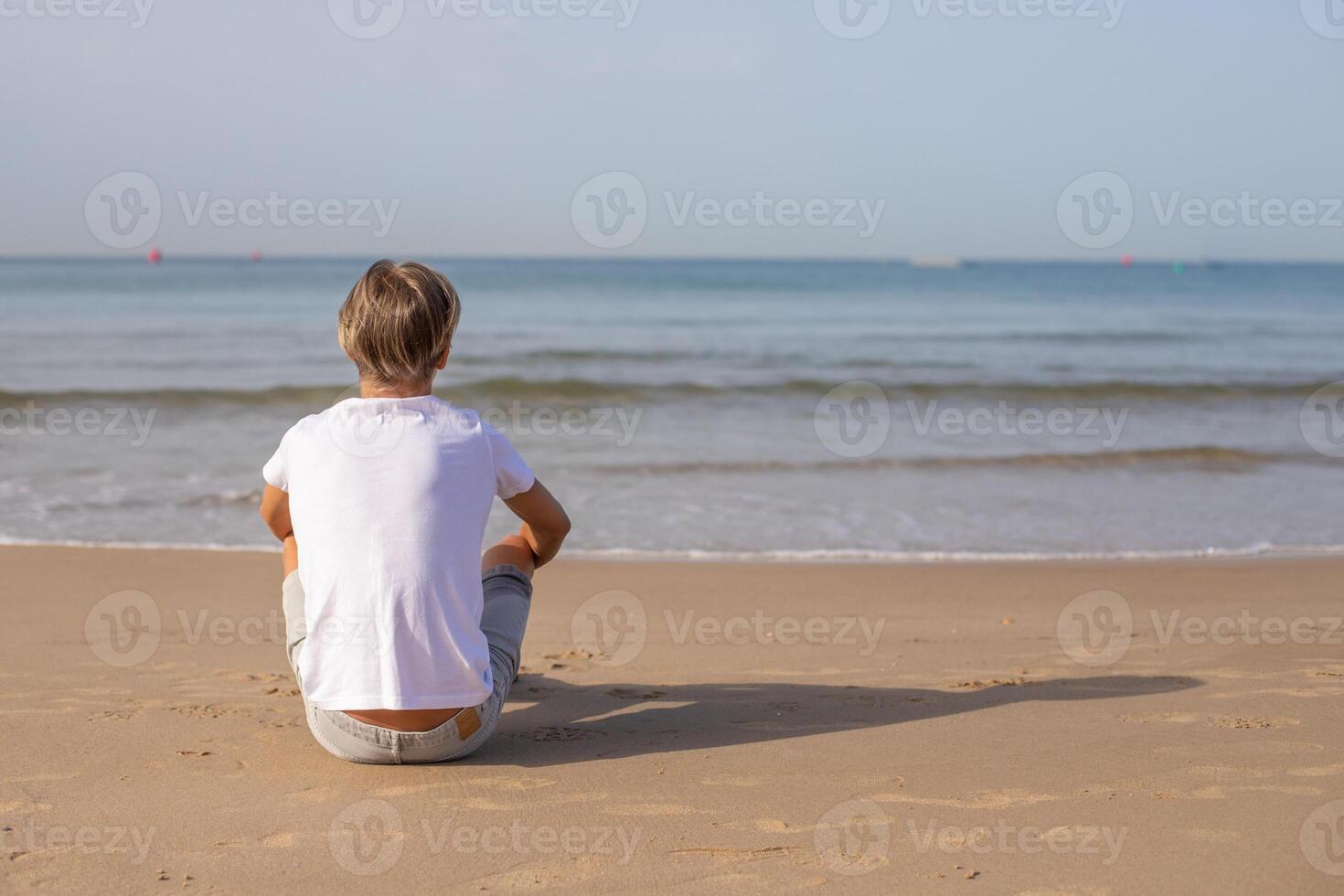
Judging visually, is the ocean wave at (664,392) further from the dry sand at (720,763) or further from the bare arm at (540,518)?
the bare arm at (540,518)

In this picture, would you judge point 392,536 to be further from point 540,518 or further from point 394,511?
point 540,518

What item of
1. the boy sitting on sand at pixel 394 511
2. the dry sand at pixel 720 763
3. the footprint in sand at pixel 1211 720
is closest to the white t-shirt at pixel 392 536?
the boy sitting on sand at pixel 394 511

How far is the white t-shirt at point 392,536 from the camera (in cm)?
269

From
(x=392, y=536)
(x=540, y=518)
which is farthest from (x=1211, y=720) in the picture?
(x=392, y=536)

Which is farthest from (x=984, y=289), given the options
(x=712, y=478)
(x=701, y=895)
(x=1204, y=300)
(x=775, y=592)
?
(x=701, y=895)

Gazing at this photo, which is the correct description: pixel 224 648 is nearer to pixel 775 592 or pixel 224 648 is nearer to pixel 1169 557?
pixel 775 592

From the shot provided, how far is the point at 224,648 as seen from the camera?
454 cm

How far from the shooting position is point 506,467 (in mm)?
2777

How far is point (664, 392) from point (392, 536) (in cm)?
1271

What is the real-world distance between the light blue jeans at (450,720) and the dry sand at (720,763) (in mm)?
65

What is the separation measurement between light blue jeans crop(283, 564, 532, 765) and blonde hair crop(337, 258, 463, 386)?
0.69 metres

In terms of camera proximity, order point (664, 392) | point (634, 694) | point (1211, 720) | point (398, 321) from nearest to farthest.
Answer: point (398, 321)
point (1211, 720)
point (634, 694)
point (664, 392)

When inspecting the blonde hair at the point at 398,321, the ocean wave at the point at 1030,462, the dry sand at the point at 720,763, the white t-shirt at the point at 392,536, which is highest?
the ocean wave at the point at 1030,462

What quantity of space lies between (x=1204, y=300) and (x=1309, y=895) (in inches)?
1861
